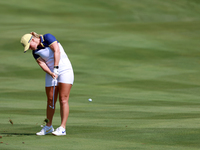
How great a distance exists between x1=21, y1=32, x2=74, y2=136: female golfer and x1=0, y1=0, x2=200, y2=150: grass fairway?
0.56 m

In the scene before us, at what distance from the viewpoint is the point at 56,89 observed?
7.74 m

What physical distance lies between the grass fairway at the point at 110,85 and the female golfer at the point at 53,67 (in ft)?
1.83

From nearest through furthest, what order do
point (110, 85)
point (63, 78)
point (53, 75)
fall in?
point (53, 75) → point (63, 78) → point (110, 85)

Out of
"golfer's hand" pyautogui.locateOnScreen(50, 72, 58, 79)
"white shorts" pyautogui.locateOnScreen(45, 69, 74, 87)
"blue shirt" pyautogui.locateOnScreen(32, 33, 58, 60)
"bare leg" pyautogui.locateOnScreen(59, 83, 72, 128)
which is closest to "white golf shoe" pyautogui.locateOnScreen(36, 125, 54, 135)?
"bare leg" pyautogui.locateOnScreen(59, 83, 72, 128)

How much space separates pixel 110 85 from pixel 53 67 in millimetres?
10057

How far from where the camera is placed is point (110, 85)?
57.9 ft

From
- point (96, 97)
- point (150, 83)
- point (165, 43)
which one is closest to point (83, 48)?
point (165, 43)

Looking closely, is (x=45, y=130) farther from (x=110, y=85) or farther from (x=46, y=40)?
(x=110, y=85)

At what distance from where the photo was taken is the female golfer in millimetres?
7543

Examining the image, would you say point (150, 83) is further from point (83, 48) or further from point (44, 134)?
point (44, 134)

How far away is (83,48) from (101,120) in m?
14.8

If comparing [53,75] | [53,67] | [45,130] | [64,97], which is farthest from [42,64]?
[45,130]

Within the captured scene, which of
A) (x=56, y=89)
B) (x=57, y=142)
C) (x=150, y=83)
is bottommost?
(x=150, y=83)

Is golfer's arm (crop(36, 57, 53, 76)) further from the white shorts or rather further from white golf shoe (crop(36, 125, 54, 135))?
white golf shoe (crop(36, 125, 54, 135))
